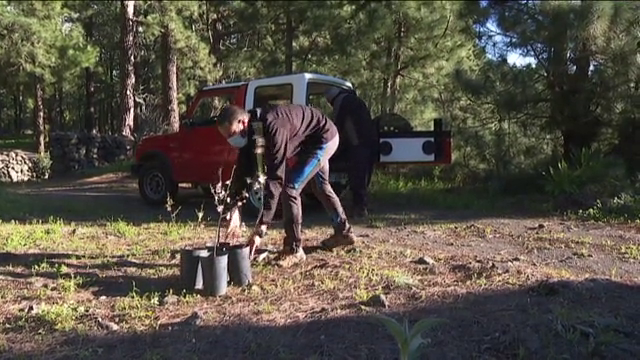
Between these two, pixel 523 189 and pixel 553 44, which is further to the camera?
pixel 523 189

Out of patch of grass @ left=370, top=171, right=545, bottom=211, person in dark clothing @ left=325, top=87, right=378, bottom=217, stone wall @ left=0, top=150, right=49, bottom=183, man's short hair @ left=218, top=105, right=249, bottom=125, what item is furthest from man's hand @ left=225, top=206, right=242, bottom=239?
stone wall @ left=0, top=150, right=49, bottom=183

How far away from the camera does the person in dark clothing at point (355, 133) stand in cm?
819

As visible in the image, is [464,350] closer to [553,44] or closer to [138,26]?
[553,44]

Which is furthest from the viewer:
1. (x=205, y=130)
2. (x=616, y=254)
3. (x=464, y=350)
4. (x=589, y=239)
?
(x=205, y=130)

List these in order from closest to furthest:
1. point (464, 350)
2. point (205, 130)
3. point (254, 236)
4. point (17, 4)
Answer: point (464, 350), point (254, 236), point (205, 130), point (17, 4)

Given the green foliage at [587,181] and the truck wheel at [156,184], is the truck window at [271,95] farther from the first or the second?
the green foliage at [587,181]

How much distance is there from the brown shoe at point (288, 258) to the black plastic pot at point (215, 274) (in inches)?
35.1

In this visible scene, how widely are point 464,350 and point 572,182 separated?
6423mm

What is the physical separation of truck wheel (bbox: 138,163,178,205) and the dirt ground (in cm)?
248

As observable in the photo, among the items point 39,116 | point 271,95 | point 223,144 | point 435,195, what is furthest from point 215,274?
point 39,116

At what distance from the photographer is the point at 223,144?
883 cm

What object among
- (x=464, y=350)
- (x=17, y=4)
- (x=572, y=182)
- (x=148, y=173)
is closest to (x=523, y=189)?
(x=572, y=182)

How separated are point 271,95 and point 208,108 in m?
1.37

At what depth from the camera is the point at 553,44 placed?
921 cm
